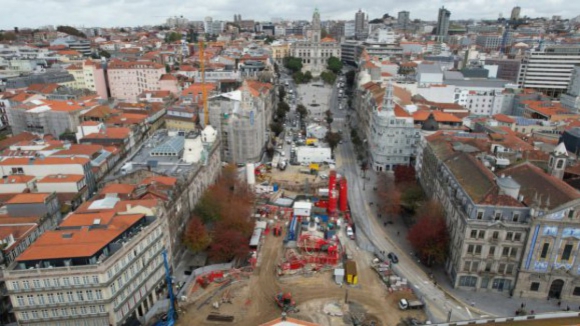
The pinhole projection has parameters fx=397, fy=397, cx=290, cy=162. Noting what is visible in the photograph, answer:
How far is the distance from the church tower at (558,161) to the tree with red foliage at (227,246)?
4664 centimetres

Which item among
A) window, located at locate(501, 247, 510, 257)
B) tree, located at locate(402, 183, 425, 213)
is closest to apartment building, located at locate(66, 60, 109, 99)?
tree, located at locate(402, 183, 425, 213)

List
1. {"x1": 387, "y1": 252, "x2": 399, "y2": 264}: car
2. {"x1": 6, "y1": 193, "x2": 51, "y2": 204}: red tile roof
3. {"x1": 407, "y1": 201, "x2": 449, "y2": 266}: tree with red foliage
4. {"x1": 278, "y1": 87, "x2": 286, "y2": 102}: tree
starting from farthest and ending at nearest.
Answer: {"x1": 278, "y1": 87, "x2": 286, "y2": 102}: tree → {"x1": 387, "y1": 252, "x2": 399, "y2": 264}: car → {"x1": 6, "y1": 193, "x2": 51, "y2": 204}: red tile roof → {"x1": 407, "y1": 201, "x2": 449, "y2": 266}: tree with red foliage

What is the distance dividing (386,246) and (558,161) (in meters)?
27.8

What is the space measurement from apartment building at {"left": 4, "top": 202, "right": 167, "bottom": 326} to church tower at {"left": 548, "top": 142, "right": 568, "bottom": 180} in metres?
57.6

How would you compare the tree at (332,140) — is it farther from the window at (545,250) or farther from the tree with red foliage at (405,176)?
the window at (545,250)

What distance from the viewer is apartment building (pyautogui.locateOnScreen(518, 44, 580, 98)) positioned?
152375mm

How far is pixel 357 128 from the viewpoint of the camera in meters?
122

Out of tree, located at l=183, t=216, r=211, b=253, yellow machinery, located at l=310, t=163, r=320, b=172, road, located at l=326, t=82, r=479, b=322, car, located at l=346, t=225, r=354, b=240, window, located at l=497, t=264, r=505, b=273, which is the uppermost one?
tree, located at l=183, t=216, r=211, b=253

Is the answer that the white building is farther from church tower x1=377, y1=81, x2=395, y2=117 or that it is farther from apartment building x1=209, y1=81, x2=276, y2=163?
apartment building x1=209, y1=81, x2=276, y2=163

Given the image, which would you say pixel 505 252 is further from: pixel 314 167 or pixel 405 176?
pixel 314 167

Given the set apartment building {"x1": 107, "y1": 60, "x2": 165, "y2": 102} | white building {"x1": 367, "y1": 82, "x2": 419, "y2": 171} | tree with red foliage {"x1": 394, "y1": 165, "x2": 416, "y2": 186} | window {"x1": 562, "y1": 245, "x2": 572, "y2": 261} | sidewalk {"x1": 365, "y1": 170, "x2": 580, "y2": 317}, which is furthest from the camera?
apartment building {"x1": 107, "y1": 60, "x2": 165, "y2": 102}

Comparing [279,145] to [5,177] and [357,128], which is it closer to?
[357,128]

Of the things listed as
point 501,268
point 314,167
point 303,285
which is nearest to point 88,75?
point 314,167

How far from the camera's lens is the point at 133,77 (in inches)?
5620
